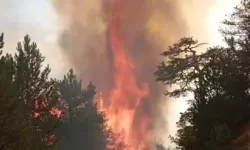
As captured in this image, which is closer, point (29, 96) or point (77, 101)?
point (29, 96)

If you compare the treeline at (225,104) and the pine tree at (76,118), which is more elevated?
the pine tree at (76,118)

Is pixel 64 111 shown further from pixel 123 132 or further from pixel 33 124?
pixel 123 132

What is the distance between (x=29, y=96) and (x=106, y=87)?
7503 cm

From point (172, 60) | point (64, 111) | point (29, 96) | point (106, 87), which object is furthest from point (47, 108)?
point (106, 87)

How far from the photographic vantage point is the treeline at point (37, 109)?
16.3m

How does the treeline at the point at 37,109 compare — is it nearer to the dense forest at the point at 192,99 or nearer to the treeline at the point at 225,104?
the dense forest at the point at 192,99

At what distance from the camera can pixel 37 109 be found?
2459cm

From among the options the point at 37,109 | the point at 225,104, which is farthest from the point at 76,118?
the point at 225,104

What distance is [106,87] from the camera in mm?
99625

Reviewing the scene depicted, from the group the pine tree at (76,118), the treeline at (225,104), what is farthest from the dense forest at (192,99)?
the pine tree at (76,118)

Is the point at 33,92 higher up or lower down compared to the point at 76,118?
lower down

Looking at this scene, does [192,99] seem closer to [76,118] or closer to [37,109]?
[37,109]

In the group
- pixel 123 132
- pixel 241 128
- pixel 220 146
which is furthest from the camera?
→ pixel 123 132

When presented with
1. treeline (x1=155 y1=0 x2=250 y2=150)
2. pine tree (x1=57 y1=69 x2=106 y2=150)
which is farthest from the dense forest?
pine tree (x1=57 y1=69 x2=106 y2=150)
